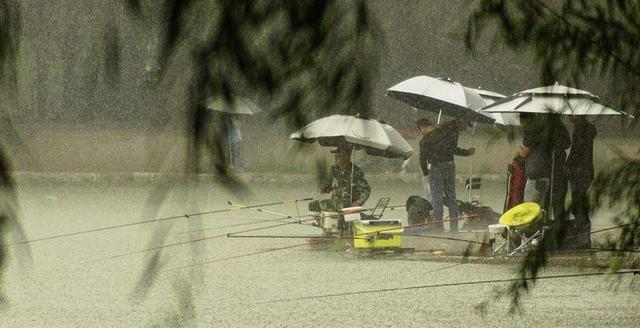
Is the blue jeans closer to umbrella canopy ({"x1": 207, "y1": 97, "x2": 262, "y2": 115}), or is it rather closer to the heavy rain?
the heavy rain

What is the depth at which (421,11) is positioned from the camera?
1.66 m

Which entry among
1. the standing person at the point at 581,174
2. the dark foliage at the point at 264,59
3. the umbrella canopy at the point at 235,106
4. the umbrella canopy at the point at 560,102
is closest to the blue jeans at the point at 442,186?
the standing person at the point at 581,174

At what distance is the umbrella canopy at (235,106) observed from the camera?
153 cm

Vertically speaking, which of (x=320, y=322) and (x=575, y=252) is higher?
(x=575, y=252)

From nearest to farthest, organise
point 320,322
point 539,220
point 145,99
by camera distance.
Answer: point 145,99 → point 539,220 → point 320,322

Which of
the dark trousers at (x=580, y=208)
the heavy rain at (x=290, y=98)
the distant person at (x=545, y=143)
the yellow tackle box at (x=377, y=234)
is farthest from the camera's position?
the yellow tackle box at (x=377, y=234)

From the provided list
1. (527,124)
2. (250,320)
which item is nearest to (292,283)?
(250,320)

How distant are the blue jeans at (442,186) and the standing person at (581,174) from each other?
33.6 feet

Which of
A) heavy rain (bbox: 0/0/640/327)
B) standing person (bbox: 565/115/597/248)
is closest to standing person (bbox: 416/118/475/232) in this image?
heavy rain (bbox: 0/0/640/327)

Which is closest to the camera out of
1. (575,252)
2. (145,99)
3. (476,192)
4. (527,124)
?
(145,99)

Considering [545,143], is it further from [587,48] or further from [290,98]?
[290,98]

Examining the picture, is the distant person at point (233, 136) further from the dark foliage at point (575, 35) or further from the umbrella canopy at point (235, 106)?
the dark foliage at point (575, 35)

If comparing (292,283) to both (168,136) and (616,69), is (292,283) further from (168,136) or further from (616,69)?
(168,136)

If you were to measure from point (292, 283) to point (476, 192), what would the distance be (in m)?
9.92
